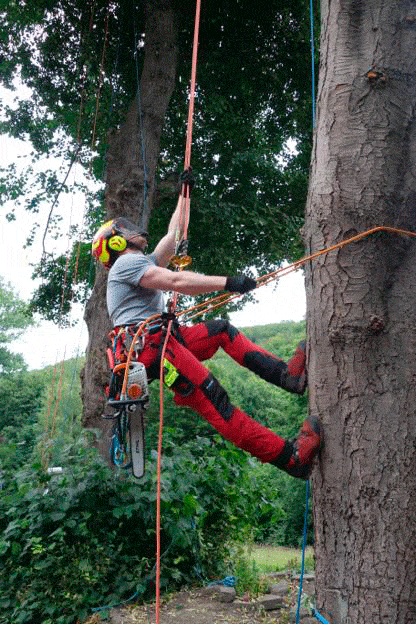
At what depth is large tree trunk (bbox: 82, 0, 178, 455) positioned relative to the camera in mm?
7684

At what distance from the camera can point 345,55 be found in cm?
312

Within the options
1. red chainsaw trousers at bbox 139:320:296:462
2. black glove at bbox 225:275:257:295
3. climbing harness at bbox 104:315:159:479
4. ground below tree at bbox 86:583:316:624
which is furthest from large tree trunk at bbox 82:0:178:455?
black glove at bbox 225:275:257:295

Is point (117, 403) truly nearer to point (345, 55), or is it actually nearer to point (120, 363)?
point (120, 363)

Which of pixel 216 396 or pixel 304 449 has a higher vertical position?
pixel 216 396

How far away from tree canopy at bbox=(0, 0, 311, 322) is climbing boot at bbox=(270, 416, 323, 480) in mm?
7733

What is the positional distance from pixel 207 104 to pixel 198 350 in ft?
26.1

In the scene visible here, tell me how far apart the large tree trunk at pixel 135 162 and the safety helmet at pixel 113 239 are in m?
3.27

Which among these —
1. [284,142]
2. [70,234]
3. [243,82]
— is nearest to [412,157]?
[243,82]

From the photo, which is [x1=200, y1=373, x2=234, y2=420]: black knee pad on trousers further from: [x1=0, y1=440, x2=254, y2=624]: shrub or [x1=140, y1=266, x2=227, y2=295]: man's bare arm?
[x1=0, y1=440, x2=254, y2=624]: shrub

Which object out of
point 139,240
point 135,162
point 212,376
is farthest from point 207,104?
point 212,376

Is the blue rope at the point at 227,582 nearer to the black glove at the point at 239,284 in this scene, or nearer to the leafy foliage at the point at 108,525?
the leafy foliage at the point at 108,525

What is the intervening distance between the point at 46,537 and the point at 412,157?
4.25 meters

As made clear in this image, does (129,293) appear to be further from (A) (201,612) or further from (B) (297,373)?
(A) (201,612)

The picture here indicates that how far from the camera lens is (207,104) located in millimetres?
11008
